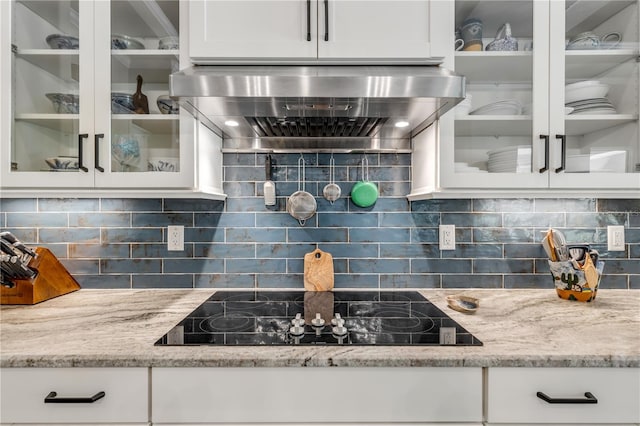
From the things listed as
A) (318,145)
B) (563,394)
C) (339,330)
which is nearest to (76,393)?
(339,330)

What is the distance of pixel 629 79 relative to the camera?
1.31 meters

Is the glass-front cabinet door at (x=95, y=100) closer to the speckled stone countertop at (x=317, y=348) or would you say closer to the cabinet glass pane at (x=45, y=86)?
the cabinet glass pane at (x=45, y=86)

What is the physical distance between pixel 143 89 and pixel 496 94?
1290 mm

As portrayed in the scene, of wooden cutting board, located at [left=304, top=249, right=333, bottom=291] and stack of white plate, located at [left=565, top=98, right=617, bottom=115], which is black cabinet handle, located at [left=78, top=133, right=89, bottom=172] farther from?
stack of white plate, located at [left=565, top=98, right=617, bottom=115]

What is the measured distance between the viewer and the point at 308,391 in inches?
36.4

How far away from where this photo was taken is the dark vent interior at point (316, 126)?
50.7 inches

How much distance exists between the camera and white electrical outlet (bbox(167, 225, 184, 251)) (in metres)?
1.58

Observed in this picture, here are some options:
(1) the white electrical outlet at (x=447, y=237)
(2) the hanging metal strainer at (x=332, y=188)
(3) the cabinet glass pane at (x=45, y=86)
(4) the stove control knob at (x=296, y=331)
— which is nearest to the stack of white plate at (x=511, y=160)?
(1) the white electrical outlet at (x=447, y=237)

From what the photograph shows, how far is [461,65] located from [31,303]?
5.97 ft

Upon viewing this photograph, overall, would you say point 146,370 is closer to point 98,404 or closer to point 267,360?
point 98,404

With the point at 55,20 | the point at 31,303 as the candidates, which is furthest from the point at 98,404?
the point at 55,20

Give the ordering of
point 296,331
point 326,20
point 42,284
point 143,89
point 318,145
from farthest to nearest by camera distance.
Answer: point 318,145, point 42,284, point 143,89, point 326,20, point 296,331

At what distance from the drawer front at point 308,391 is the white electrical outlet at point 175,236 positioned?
74cm

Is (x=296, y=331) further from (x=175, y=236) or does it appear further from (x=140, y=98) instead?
(x=140, y=98)
